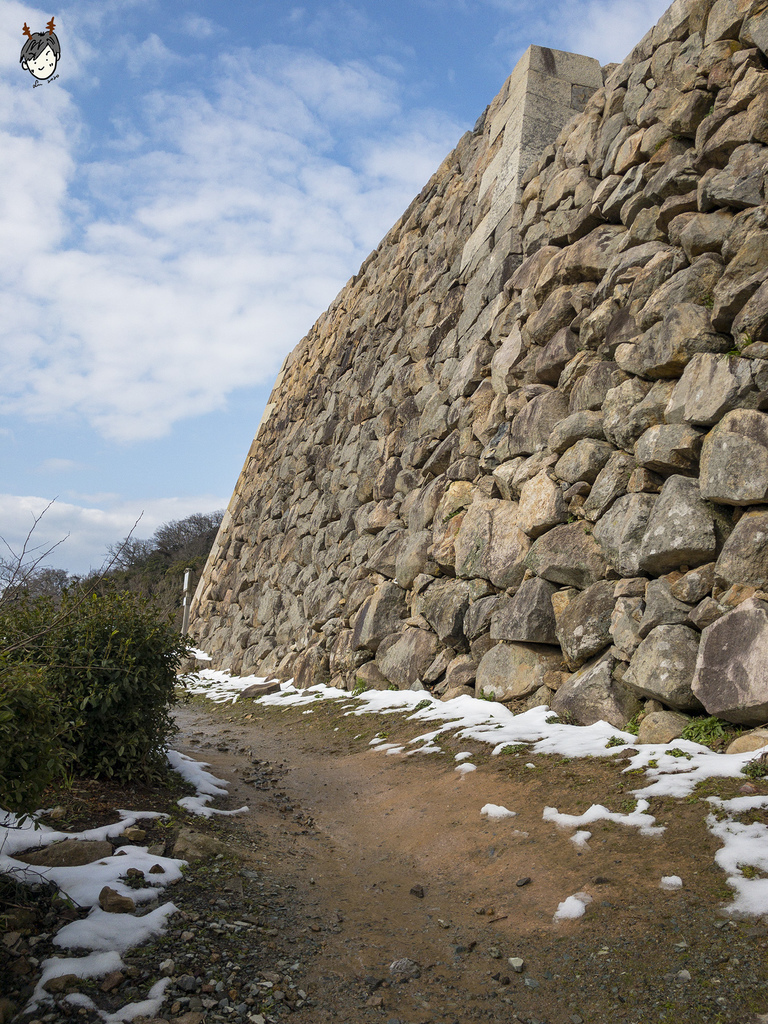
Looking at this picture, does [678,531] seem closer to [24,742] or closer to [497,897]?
[497,897]

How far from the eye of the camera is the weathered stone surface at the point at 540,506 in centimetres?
688

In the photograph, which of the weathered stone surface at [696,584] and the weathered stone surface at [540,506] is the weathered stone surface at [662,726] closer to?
the weathered stone surface at [696,584]

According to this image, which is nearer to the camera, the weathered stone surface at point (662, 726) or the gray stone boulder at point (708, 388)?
the weathered stone surface at point (662, 726)

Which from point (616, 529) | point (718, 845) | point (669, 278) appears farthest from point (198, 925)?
point (669, 278)

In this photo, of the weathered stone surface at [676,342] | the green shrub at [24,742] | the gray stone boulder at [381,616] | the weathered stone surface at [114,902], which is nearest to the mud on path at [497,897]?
the weathered stone surface at [114,902]

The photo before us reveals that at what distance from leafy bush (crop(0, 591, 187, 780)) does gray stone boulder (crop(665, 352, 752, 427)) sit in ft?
15.1

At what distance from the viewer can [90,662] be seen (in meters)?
4.87

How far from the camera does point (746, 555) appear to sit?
477 cm

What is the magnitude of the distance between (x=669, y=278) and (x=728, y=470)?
2.36 metres

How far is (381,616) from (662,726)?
518 cm

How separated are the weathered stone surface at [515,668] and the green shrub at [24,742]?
4.48 metres

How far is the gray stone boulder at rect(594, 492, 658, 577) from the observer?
5730 mm

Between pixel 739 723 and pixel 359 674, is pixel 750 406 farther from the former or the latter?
pixel 359 674

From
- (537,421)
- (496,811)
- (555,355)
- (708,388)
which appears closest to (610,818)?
(496,811)
